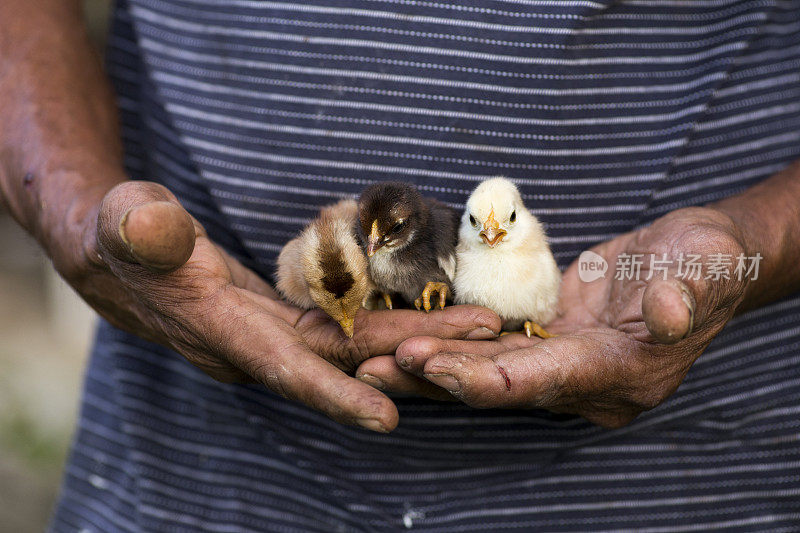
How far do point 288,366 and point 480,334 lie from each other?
1.81 feet

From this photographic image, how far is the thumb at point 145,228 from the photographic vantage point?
151 cm

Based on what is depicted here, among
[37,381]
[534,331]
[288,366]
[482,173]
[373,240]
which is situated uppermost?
[482,173]

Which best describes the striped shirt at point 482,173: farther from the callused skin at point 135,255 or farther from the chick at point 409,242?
the callused skin at point 135,255

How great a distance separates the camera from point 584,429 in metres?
2.16

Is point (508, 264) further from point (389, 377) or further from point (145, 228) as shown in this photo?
point (145, 228)

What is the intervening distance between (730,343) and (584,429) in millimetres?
580

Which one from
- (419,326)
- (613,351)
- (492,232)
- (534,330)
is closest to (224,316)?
(419,326)

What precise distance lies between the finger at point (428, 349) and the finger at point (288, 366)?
18 centimetres

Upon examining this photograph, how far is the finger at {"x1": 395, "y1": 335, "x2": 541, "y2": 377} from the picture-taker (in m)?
1.70

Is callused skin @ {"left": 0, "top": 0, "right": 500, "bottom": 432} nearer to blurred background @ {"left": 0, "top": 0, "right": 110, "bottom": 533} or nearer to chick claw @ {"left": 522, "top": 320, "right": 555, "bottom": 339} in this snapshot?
chick claw @ {"left": 522, "top": 320, "right": 555, "bottom": 339}

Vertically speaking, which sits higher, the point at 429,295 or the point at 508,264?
the point at 508,264

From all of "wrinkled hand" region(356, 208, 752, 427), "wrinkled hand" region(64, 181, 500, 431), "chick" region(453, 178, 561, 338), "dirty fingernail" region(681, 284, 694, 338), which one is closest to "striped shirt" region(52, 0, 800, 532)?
"chick" region(453, 178, 561, 338)

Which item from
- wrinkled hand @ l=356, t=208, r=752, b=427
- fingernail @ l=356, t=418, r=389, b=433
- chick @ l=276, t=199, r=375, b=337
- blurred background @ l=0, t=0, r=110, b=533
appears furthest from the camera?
blurred background @ l=0, t=0, r=110, b=533

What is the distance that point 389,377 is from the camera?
1.76 m
